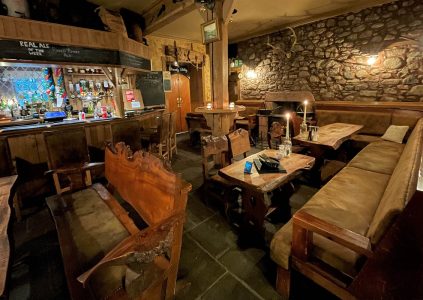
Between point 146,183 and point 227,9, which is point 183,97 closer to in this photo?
point 227,9

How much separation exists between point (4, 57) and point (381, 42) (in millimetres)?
7111

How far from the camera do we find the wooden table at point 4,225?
96 cm

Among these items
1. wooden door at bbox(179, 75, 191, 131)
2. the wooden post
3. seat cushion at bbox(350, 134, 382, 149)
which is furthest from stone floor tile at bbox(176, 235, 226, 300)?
wooden door at bbox(179, 75, 191, 131)

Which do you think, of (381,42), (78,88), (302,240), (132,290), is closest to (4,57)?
(78,88)

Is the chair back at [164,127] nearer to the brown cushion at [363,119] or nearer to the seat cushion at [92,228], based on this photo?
the seat cushion at [92,228]

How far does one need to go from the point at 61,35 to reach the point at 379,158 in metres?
5.10

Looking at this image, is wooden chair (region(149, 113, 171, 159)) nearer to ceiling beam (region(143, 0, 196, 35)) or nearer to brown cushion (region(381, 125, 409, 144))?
ceiling beam (region(143, 0, 196, 35))

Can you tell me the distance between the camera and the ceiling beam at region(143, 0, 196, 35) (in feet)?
13.3

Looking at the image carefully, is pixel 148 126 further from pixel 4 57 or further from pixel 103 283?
pixel 103 283

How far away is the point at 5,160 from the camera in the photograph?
2758mm

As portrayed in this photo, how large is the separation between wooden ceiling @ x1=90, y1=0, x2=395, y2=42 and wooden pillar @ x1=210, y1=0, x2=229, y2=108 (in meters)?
1.57

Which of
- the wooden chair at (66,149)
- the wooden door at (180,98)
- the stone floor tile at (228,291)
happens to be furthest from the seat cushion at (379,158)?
the wooden door at (180,98)

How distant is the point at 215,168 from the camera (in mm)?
3225

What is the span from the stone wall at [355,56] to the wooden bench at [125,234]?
5860 millimetres
